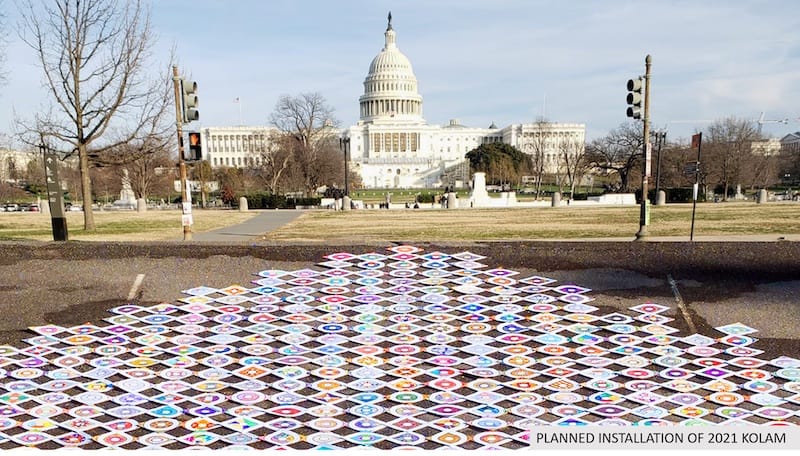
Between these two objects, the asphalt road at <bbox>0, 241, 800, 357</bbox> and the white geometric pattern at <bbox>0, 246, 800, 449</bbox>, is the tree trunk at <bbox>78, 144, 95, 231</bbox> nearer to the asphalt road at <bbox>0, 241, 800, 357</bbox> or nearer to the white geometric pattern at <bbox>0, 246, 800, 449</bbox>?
the asphalt road at <bbox>0, 241, 800, 357</bbox>

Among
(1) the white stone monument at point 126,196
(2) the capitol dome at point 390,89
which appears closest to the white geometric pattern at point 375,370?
(1) the white stone monument at point 126,196

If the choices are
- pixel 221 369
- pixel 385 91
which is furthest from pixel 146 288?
pixel 385 91

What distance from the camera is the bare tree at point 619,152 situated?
55812 millimetres

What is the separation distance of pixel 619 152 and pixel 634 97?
51679 millimetres

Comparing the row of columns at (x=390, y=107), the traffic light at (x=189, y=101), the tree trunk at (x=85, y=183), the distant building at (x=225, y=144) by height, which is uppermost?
the row of columns at (x=390, y=107)

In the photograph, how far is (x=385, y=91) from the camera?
13800cm

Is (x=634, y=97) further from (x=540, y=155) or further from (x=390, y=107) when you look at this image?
(x=390, y=107)

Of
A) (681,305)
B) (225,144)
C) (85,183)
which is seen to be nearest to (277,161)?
(85,183)

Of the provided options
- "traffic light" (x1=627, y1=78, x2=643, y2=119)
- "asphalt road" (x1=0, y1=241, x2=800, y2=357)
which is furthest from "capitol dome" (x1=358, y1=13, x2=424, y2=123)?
"asphalt road" (x1=0, y1=241, x2=800, y2=357)

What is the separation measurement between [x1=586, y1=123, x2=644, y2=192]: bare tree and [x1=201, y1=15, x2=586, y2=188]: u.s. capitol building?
7006cm

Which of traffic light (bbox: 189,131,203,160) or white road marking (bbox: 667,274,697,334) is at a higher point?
traffic light (bbox: 189,131,203,160)

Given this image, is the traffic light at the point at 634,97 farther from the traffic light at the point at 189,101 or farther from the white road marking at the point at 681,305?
the traffic light at the point at 189,101

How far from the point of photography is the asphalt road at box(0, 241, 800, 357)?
6.42m

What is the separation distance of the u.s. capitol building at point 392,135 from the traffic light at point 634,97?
118 meters
